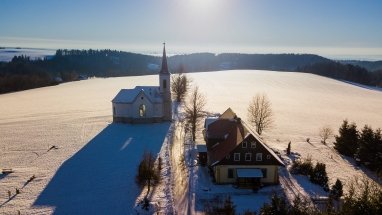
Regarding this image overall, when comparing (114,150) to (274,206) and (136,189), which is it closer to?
(136,189)

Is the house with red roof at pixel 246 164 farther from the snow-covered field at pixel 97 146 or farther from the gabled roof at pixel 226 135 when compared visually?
the snow-covered field at pixel 97 146

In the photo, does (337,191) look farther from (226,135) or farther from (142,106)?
(142,106)

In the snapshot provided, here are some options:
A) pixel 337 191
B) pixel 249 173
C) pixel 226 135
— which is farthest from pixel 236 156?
pixel 337 191

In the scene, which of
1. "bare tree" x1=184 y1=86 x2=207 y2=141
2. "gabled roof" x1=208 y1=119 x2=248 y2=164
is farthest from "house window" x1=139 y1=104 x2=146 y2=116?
"gabled roof" x1=208 y1=119 x2=248 y2=164

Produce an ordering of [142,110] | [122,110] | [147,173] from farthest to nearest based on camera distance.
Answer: [122,110] → [142,110] → [147,173]

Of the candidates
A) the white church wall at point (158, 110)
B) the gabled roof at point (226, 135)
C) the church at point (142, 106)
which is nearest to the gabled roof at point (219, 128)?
the gabled roof at point (226, 135)
